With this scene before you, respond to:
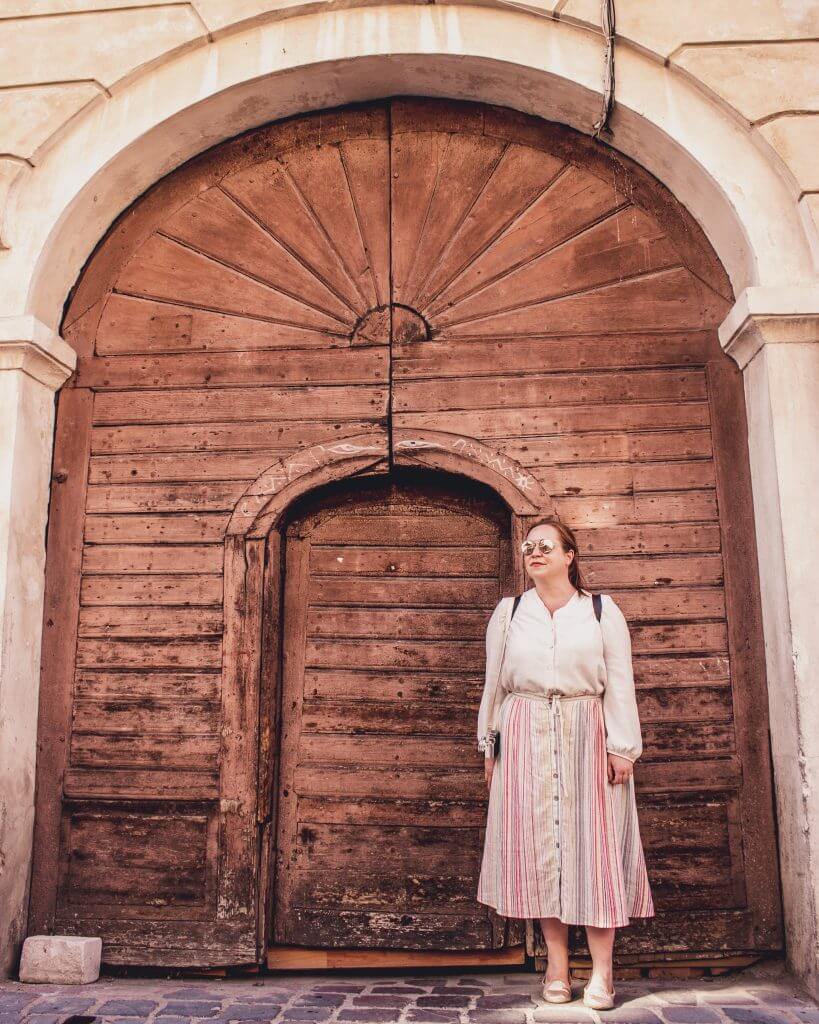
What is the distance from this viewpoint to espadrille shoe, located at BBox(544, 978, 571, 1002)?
10.9ft

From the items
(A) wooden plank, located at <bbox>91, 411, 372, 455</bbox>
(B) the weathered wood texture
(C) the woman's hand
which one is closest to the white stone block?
(B) the weathered wood texture

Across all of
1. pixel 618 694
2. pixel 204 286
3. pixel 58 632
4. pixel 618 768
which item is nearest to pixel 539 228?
pixel 204 286

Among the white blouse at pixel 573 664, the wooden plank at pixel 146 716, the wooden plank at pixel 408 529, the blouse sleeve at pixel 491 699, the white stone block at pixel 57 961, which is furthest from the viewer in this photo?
the wooden plank at pixel 408 529

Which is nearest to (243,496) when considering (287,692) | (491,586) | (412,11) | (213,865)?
(287,692)

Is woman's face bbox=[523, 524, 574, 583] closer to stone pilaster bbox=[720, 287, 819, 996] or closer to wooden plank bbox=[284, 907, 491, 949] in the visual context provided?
stone pilaster bbox=[720, 287, 819, 996]

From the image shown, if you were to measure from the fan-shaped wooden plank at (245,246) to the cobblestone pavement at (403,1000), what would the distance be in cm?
293

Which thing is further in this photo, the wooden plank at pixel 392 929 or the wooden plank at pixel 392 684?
the wooden plank at pixel 392 684

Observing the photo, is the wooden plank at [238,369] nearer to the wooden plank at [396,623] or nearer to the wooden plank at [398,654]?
the wooden plank at [396,623]

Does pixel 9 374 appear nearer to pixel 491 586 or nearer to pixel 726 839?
pixel 491 586

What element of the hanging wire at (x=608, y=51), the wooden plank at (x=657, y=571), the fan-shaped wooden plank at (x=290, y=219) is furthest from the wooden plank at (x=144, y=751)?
the hanging wire at (x=608, y=51)

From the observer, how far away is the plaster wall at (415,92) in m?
3.86

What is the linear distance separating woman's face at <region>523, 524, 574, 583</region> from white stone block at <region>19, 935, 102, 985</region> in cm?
244

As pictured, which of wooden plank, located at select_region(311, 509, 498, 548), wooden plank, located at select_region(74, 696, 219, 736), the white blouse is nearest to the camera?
the white blouse

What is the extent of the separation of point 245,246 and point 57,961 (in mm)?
3327
